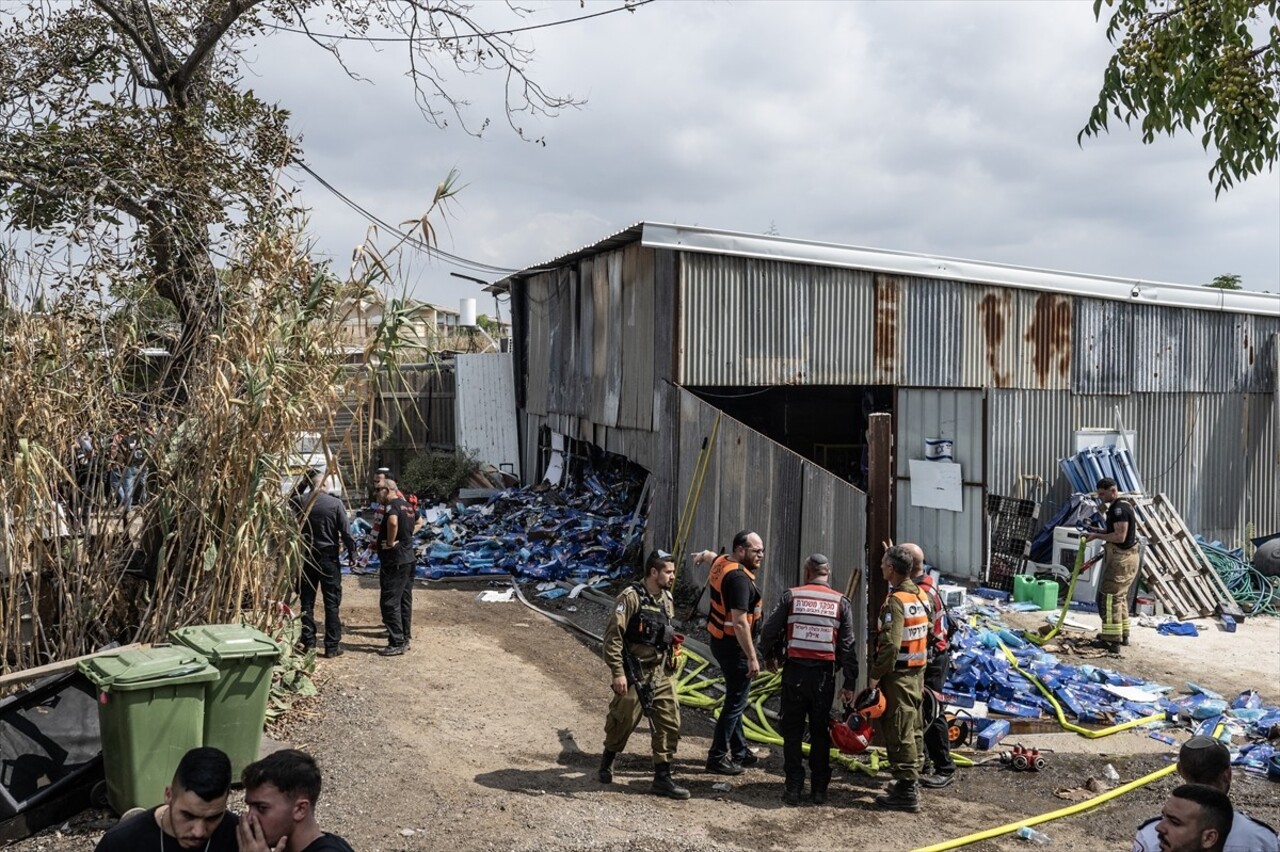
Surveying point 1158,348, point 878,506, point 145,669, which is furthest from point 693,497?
point 1158,348

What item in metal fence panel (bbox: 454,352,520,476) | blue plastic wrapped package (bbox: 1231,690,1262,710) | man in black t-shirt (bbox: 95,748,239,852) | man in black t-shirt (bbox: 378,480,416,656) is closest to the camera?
man in black t-shirt (bbox: 95,748,239,852)

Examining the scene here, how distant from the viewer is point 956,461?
14992mm

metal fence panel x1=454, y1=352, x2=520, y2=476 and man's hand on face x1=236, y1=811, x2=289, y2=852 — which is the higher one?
metal fence panel x1=454, y1=352, x2=520, y2=476

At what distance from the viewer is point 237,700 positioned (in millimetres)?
6797

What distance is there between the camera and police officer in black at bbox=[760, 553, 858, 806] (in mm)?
7082

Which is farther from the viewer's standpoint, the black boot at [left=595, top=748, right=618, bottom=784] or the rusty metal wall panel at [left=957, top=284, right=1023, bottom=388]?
the rusty metal wall panel at [left=957, top=284, right=1023, bottom=388]

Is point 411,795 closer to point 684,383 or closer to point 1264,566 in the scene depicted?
point 684,383

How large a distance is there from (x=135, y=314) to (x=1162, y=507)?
13236mm

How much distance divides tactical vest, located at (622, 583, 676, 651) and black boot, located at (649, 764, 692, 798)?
0.80 m

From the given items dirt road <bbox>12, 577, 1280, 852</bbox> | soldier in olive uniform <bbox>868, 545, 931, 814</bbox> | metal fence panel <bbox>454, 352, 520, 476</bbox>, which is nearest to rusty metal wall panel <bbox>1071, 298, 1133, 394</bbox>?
dirt road <bbox>12, 577, 1280, 852</bbox>

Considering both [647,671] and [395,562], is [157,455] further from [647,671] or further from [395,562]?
[647,671]

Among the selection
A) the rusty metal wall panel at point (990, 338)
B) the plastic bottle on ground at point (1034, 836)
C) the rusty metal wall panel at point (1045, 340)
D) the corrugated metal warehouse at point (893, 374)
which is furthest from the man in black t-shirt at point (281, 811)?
the rusty metal wall panel at point (1045, 340)

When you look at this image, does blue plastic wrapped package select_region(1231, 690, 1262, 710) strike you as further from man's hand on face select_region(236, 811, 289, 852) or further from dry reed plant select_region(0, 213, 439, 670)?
man's hand on face select_region(236, 811, 289, 852)

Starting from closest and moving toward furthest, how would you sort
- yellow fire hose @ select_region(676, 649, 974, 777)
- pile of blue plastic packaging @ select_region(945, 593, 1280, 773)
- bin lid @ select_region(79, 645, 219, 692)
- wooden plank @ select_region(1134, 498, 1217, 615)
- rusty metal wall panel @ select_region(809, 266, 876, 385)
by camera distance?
bin lid @ select_region(79, 645, 219, 692), yellow fire hose @ select_region(676, 649, 974, 777), pile of blue plastic packaging @ select_region(945, 593, 1280, 773), wooden plank @ select_region(1134, 498, 1217, 615), rusty metal wall panel @ select_region(809, 266, 876, 385)
